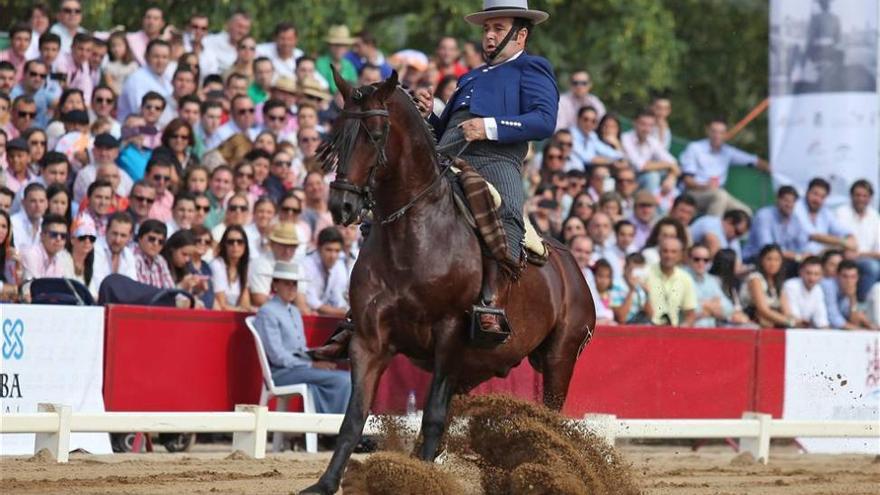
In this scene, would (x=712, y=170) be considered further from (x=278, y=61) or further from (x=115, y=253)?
(x=115, y=253)

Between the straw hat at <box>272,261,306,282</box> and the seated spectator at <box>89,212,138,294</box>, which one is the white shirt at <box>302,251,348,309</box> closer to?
the straw hat at <box>272,261,306,282</box>

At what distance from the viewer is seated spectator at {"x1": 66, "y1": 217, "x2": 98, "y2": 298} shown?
14.2 m

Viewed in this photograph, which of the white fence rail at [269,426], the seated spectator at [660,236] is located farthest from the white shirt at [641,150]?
the white fence rail at [269,426]

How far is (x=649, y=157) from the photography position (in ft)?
70.0

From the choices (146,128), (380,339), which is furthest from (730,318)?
(380,339)

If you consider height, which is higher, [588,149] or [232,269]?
[588,149]

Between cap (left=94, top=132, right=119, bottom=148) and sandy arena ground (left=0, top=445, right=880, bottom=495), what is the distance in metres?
2.83

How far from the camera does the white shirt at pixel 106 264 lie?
14305 mm

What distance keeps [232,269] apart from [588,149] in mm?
6339

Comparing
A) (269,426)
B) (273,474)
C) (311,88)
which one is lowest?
(273,474)

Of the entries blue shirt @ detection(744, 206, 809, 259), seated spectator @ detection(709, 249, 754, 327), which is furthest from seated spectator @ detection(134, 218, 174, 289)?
blue shirt @ detection(744, 206, 809, 259)

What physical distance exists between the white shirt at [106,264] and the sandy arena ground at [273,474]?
62.6 inches

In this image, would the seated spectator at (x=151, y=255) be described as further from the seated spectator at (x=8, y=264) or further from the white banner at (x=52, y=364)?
the white banner at (x=52, y=364)

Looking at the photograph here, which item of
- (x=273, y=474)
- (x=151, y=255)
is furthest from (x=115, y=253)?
(x=273, y=474)
